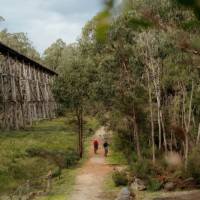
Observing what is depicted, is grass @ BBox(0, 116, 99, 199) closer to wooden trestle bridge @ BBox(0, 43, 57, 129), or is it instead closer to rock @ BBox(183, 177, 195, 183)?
rock @ BBox(183, 177, 195, 183)

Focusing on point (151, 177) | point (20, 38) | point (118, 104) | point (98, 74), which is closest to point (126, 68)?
point (118, 104)

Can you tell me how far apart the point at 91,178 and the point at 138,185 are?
321cm

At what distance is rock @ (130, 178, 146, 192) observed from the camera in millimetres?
20734

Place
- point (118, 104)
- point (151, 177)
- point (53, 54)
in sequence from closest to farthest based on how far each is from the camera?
point (151, 177) → point (118, 104) → point (53, 54)

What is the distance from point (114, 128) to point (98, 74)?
374 centimetres

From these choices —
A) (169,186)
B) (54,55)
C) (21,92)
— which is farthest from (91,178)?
(54,55)

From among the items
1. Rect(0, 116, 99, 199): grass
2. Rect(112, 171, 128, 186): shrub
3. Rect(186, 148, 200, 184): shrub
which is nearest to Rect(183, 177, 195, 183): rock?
Rect(186, 148, 200, 184): shrub

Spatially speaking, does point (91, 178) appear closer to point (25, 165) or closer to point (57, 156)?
point (25, 165)

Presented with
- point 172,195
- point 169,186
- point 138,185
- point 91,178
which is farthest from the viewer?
point 91,178

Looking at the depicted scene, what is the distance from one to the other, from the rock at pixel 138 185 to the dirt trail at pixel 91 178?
1.39m

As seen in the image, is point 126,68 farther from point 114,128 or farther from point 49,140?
point 49,140

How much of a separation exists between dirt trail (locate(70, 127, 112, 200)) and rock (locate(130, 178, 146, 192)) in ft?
4.57

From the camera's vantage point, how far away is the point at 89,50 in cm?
3997

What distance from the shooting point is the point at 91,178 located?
23547mm
